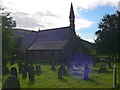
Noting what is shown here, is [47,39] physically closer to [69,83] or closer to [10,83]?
[69,83]

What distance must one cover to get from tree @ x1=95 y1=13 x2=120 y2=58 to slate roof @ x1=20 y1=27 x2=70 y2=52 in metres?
9.57

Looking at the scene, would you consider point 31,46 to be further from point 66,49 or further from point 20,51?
point 66,49

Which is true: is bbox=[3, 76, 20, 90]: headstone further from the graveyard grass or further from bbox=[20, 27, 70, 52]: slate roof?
bbox=[20, 27, 70, 52]: slate roof

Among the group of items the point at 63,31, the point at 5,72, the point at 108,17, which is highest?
the point at 108,17

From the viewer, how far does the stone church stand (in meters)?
47.7

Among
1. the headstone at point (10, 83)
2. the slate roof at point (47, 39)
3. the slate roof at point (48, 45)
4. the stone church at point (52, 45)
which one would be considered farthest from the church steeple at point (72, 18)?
the headstone at point (10, 83)

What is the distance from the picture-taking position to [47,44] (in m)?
52.5

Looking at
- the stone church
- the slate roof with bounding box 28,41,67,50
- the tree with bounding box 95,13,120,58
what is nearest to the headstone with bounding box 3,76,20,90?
the stone church

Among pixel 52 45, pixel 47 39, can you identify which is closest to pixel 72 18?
pixel 47 39

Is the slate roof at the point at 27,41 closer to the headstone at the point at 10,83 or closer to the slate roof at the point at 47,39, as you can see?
the slate roof at the point at 47,39

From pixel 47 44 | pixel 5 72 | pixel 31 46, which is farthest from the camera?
pixel 31 46

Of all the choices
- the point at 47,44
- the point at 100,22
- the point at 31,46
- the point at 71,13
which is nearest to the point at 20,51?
the point at 31,46

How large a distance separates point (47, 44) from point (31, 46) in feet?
21.0

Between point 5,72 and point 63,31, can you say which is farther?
point 63,31
